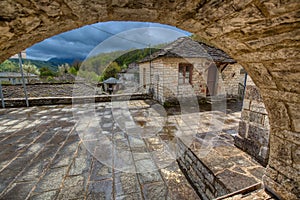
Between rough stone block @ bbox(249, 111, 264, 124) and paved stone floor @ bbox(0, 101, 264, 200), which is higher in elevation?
rough stone block @ bbox(249, 111, 264, 124)

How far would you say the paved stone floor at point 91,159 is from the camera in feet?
5.78

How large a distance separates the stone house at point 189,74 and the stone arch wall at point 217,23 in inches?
191

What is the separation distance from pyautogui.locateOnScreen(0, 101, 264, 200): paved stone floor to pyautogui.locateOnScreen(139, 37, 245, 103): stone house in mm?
2208

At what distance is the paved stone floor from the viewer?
5.78ft

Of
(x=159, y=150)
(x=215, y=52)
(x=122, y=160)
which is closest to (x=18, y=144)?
(x=122, y=160)

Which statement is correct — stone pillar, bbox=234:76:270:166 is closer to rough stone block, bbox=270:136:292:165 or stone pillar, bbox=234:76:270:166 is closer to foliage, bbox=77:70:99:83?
rough stone block, bbox=270:136:292:165

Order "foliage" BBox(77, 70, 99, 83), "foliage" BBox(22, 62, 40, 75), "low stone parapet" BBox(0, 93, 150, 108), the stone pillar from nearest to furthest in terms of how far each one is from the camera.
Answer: the stone pillar
"low stone parapet" BBox(0, 93, 150, 108)
"foliage" BBox(77, 70, 99, 83)
"foliage" BBox(22, 62, 40, 75)

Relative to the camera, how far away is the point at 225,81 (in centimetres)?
725

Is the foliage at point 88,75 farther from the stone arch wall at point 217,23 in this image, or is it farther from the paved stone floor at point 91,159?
the stone arch wall at point 217,23

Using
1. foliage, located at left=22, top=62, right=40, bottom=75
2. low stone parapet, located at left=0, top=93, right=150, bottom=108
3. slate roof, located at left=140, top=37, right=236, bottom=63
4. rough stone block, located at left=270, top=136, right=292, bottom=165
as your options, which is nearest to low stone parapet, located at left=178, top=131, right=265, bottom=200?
rough stone block, located at left=270, top=136, right=292, bottom=165

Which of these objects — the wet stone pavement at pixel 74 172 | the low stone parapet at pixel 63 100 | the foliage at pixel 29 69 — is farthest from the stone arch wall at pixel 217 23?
the foliage at pixel 29 69

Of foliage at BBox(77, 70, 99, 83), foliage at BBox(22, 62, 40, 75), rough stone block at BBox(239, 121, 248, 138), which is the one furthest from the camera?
foliage at BBox(22, 62, 40, 75)

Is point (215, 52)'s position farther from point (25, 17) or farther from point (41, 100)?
point (41, 100)

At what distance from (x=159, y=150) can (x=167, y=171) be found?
0.54 meters
